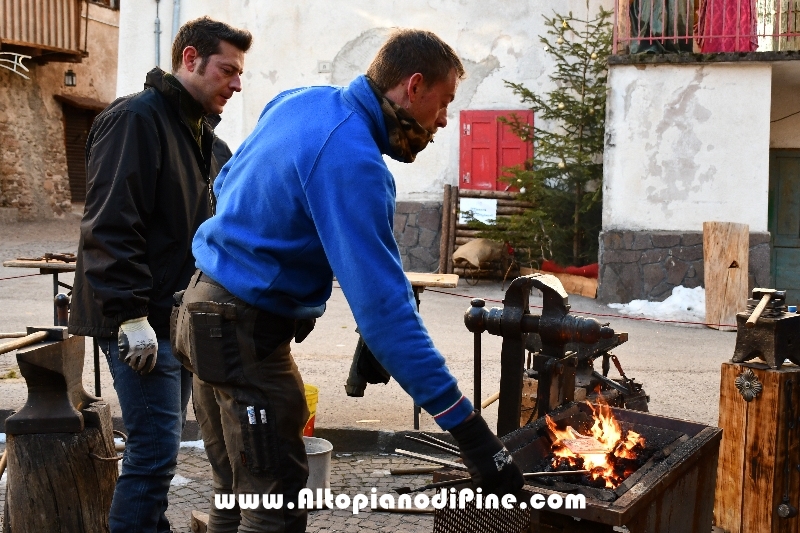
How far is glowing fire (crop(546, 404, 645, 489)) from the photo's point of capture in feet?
9.14

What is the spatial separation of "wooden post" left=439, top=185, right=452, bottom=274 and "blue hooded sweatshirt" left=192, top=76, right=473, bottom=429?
34.8ft

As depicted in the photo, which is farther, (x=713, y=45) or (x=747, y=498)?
(x=713, y=45)

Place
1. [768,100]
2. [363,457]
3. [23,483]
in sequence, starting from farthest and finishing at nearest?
1. [768,100]
2. [363,457]
3. [23,483]

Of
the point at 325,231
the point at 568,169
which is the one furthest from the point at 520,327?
the point at 568,169

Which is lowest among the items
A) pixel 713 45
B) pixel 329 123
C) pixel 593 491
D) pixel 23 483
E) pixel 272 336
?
pixel 23 483

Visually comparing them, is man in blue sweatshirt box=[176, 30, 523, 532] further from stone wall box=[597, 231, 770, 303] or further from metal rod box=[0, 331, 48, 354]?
stone wall box=[597, 231, 770, 303]

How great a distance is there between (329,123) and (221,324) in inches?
25.3

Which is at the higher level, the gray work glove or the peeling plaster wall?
the peeling plaster wall

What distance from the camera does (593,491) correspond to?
2.50 m

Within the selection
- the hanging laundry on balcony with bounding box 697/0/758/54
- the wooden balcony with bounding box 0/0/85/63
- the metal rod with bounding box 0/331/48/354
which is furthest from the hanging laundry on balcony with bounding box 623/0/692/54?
the wooden balcony with bounding box 0/0/85/63

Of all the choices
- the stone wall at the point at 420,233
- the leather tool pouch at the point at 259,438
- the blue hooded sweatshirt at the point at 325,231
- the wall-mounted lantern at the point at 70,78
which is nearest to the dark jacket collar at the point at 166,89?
the blue hooded sweatshirt at the point at 325,231

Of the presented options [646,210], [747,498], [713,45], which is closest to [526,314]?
[747,498]

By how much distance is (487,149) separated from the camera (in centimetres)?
1361

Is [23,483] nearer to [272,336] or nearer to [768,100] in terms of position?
[272,336]
